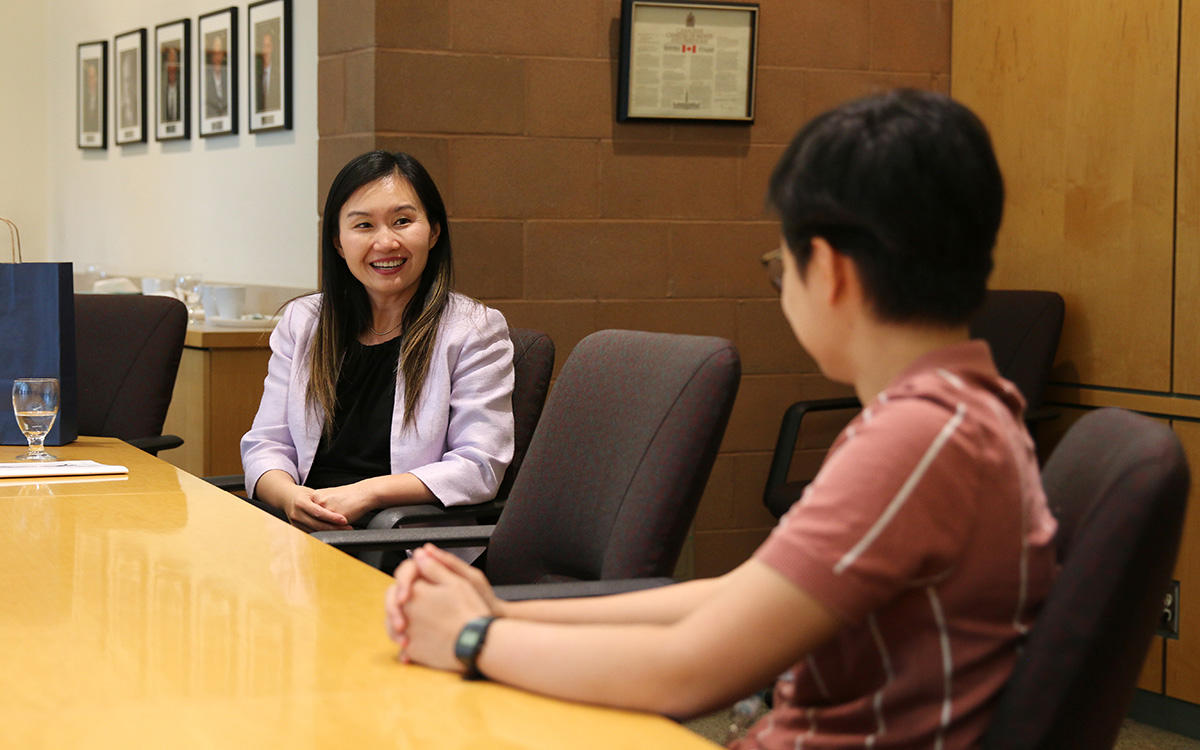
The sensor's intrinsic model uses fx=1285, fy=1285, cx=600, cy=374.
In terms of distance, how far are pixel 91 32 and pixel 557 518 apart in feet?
17.2

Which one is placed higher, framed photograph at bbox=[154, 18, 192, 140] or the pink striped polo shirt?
framed photograph at bbox=[154, 18, 192, 140]

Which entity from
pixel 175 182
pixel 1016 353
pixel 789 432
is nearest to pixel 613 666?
pixel 789 432

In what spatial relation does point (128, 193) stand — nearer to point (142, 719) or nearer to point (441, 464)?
point (441, 464)

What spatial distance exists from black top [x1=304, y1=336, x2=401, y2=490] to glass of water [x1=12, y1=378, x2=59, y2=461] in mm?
464

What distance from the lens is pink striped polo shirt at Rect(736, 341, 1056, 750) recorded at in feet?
2.84

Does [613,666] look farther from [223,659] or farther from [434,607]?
[223,659]

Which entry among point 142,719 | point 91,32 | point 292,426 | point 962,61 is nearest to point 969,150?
point 142,719

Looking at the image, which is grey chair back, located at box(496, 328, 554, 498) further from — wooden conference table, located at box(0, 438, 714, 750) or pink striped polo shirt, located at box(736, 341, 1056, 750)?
pink striped polo shirt, located at box(736, 341, 1056, 750)

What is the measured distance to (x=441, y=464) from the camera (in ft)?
7.39

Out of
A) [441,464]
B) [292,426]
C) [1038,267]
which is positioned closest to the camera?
[441,464]

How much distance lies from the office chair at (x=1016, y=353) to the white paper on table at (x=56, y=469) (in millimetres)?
1665

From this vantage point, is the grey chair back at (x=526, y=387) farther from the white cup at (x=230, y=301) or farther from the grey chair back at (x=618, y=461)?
the white cup at (x=230, y=301)

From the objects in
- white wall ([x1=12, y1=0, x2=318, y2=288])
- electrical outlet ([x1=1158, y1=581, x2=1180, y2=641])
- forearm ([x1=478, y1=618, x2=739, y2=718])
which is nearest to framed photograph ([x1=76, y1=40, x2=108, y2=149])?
white wall ([x1=12, y1=0, x2=318, y2=288])

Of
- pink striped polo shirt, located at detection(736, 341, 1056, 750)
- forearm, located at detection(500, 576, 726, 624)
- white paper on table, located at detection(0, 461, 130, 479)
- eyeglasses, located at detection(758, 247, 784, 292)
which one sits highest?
eyeglasses, located at detection(758, 247, 784, 292)
